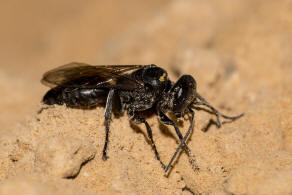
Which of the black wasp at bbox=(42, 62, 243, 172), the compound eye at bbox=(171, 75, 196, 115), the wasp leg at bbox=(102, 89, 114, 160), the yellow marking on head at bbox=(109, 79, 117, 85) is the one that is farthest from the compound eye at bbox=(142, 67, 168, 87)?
the wasp leg at bbox=(102, 89, 114, 160)

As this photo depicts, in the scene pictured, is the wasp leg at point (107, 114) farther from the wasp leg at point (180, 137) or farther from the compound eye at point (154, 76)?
the wasp leg at point (180, 137)

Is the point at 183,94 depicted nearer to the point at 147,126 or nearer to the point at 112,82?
the point at 147,126

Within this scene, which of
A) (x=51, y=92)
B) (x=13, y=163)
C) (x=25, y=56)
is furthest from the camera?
(x=25, y=56)

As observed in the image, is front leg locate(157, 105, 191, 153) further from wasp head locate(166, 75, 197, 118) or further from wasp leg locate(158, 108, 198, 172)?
wasp head locate(166, 75, 197, 118)

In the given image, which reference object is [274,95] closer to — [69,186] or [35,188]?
[69,186]

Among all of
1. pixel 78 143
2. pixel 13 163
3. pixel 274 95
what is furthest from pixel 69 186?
pixel 274 95

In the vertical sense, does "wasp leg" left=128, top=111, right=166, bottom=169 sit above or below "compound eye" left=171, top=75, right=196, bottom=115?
below
